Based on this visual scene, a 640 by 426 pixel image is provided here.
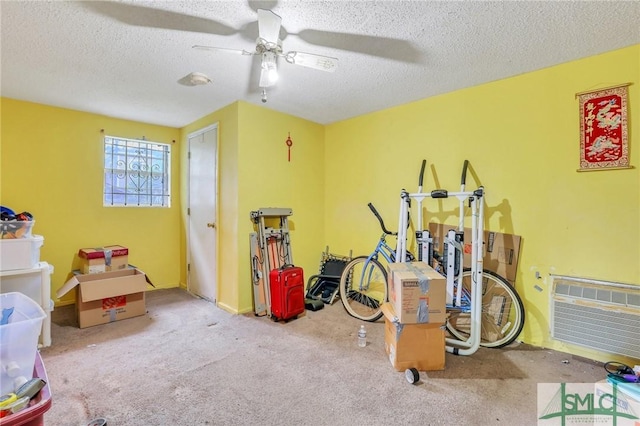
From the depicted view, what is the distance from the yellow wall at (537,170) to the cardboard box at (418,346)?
1.01 m

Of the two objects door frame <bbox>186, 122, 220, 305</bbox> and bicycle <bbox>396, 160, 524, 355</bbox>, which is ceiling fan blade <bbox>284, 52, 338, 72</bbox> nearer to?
bicycle <bbox>396, 160, 524, 355</bbox>

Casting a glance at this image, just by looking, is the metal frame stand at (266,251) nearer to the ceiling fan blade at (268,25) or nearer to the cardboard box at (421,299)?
the cardboard box at (421,299)

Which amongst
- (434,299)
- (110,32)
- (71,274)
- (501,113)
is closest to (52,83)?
(110,32)

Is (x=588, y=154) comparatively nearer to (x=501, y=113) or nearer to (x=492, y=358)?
(x=501, y=113)

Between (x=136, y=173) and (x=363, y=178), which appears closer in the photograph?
(x=363, y=178)

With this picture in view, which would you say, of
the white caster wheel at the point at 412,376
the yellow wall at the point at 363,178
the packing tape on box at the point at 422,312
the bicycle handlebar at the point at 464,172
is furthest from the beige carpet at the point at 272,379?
the bicycle handlebar at the point at 464,172

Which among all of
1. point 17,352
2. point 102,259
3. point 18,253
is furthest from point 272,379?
point 102,259

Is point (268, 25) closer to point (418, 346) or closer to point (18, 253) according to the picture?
point (418, 346)

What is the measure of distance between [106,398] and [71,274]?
239cm

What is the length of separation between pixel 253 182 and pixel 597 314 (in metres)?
3.24

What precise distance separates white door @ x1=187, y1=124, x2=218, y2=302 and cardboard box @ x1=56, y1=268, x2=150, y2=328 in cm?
75

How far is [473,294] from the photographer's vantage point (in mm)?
2369

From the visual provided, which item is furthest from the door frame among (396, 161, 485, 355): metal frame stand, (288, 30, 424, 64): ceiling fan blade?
(396, 161, 485, 355): metal frame stand

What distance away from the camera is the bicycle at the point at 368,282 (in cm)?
316
